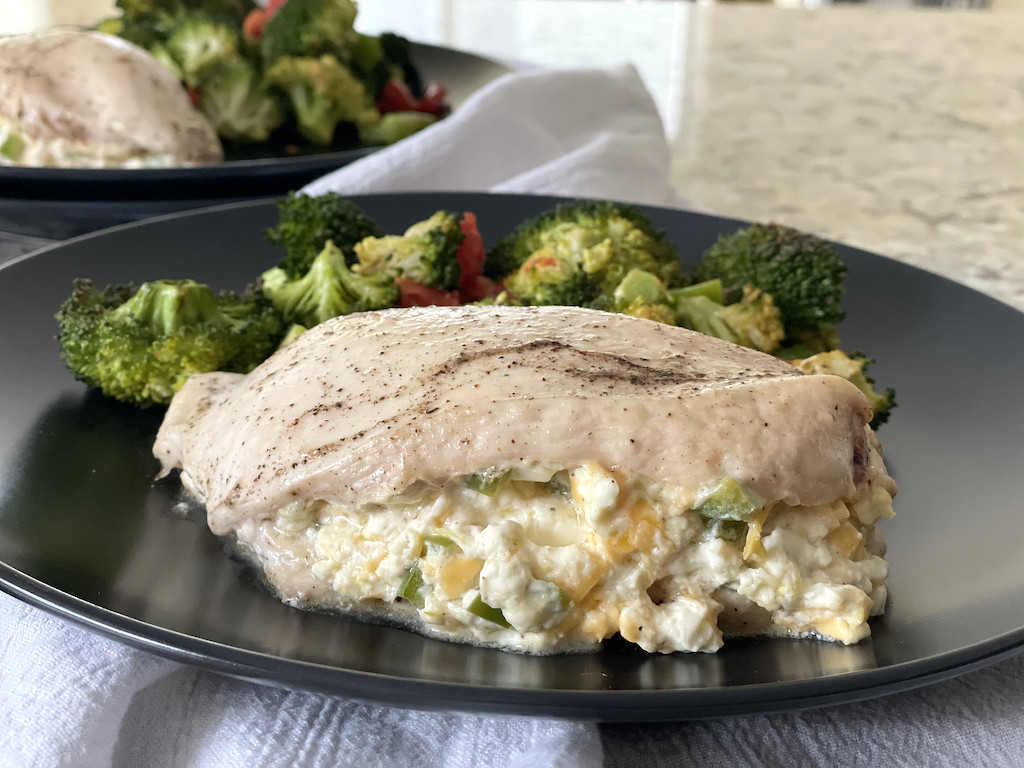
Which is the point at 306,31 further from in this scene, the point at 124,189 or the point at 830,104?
the point at 830,104

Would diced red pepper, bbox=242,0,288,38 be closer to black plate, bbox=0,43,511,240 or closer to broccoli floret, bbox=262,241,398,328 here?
black plate, bbox=0,43,511,240

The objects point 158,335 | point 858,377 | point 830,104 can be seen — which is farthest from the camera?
point 830,104

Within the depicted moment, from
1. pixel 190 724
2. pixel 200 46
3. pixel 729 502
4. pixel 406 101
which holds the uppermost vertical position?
pixel 729 502

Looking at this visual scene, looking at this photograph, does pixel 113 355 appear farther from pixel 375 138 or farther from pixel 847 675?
pixel 375 138

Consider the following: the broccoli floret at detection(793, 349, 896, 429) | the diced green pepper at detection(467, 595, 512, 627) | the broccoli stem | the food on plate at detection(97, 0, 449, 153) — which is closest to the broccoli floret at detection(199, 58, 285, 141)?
the food on plate at detection(97, 0, 449, 153)

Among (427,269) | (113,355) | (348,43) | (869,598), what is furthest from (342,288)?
(348,43)

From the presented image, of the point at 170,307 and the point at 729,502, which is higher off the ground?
the point at 729,502

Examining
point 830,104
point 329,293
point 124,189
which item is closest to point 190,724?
point 329,293
